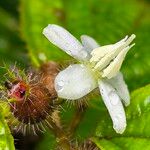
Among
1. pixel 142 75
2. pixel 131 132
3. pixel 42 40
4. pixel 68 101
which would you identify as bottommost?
pixel 131 132

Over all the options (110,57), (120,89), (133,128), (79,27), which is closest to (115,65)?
(110,57)

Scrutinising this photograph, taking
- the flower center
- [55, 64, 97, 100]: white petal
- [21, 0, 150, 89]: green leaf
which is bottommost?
[55, 64, 97, 100]: white petal

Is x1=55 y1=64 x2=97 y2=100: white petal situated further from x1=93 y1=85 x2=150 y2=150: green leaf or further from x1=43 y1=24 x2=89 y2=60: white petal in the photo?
x1=93 y1=85 x2=150 y2=150: green leaf

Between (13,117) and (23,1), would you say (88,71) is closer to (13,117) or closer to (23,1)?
(13,117)

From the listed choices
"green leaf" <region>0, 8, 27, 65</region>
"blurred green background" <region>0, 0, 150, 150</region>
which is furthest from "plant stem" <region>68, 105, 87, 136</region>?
"green leaf" <region>0, 8, 27, 65</region>

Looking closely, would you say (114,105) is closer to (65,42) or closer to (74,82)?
(74,82)

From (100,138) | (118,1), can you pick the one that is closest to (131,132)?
(100,138)
